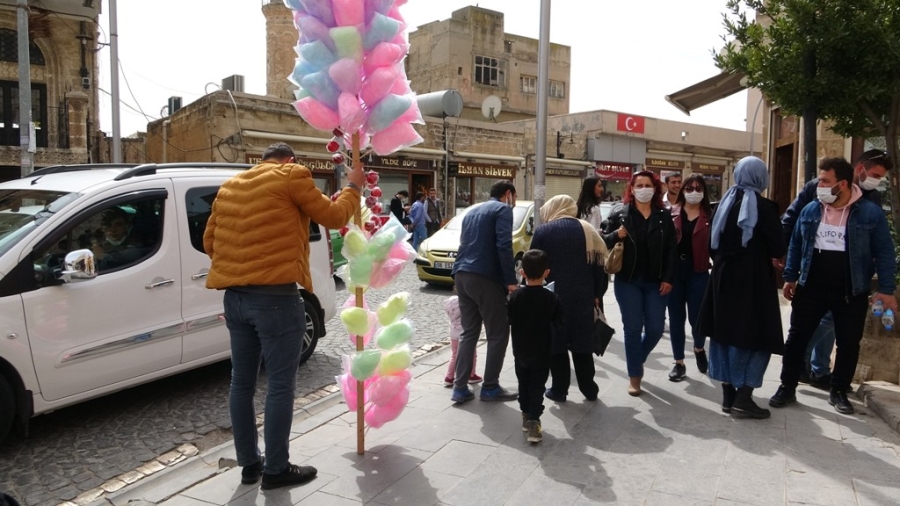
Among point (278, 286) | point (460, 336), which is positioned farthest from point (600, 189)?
point (278, 286)

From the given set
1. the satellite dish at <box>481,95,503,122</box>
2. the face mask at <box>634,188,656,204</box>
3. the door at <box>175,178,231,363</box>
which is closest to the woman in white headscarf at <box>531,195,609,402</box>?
the face mask at <box>634,188,656,204</box>

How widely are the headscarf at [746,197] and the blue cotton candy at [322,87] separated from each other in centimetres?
281

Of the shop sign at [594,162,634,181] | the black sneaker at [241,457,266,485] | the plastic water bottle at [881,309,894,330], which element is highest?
the shop sign at [594,162,634,181]

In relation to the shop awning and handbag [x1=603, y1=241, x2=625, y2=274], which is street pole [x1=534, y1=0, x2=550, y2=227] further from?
handbag [x1=603, y1=241, x2=625, y2=274]

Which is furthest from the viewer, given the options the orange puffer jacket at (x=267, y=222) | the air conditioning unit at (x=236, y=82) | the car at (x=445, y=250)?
the air conditioning unit at (x=236, y=82)

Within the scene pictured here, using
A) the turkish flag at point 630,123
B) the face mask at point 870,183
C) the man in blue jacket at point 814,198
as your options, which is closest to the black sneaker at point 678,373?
the man in blue jacket at point 814,198

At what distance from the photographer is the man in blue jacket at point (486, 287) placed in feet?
16.4

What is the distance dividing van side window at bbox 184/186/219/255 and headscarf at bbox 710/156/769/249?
158 inches

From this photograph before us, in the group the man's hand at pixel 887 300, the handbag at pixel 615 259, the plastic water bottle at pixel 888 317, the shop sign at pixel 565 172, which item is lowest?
the plastic water bottle at pixel 888 317

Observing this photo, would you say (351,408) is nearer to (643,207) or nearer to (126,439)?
(126,439)

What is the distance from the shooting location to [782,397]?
16.3ft

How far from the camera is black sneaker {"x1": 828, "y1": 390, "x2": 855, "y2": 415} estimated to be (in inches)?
188

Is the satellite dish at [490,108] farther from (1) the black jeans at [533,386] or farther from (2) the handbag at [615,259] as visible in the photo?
(1) the black jeans at [533,386]

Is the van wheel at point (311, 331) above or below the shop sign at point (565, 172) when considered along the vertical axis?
below
